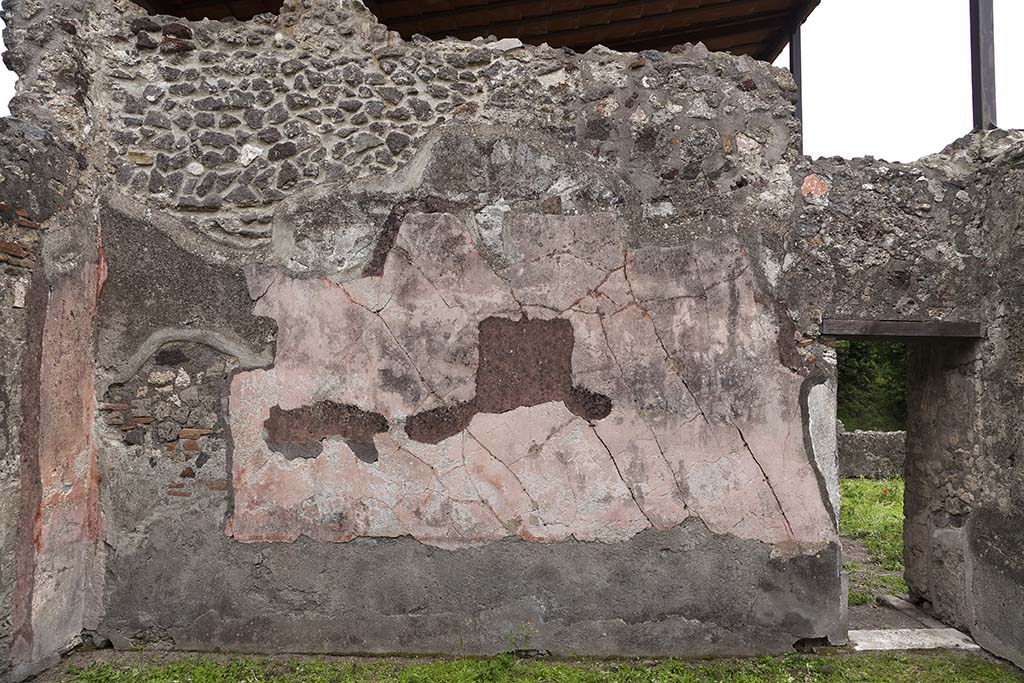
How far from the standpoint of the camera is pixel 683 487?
3154mm

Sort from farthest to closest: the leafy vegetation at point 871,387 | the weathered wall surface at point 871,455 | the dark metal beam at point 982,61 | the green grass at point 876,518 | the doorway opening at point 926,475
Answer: the leafy vegetation at point 871,387
the weathered wall surface at point 871,455
the green grass at point 876,518
the dark metal beam at point 982,61
the doorway opening at point 926,475

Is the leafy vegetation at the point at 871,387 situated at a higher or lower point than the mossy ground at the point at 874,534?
higher

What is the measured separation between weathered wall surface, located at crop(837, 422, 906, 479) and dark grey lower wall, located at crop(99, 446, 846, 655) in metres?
6.84

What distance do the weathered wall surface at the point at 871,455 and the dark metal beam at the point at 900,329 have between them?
6.44 m

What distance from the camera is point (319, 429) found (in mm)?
3168

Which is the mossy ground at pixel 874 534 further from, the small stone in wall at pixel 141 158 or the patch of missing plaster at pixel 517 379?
the small stone in wall at pixel 141 158

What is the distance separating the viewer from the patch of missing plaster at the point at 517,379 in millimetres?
3164

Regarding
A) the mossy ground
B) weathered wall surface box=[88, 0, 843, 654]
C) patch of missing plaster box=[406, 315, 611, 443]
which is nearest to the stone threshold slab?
weathered wall surface box=[88, 0, 843, 654]

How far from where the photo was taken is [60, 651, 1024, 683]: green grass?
2.88 meters

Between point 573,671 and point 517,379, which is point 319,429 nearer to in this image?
point 517,379

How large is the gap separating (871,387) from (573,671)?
35.9 feet

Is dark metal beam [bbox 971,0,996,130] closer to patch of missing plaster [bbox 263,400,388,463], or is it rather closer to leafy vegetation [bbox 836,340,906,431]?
patch of missing plaster [bbox 263,400,388,463]

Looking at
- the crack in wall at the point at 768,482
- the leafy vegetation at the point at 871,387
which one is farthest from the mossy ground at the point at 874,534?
the leafy vegetation at the point at 871,387

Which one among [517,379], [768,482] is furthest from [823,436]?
[517,379]
